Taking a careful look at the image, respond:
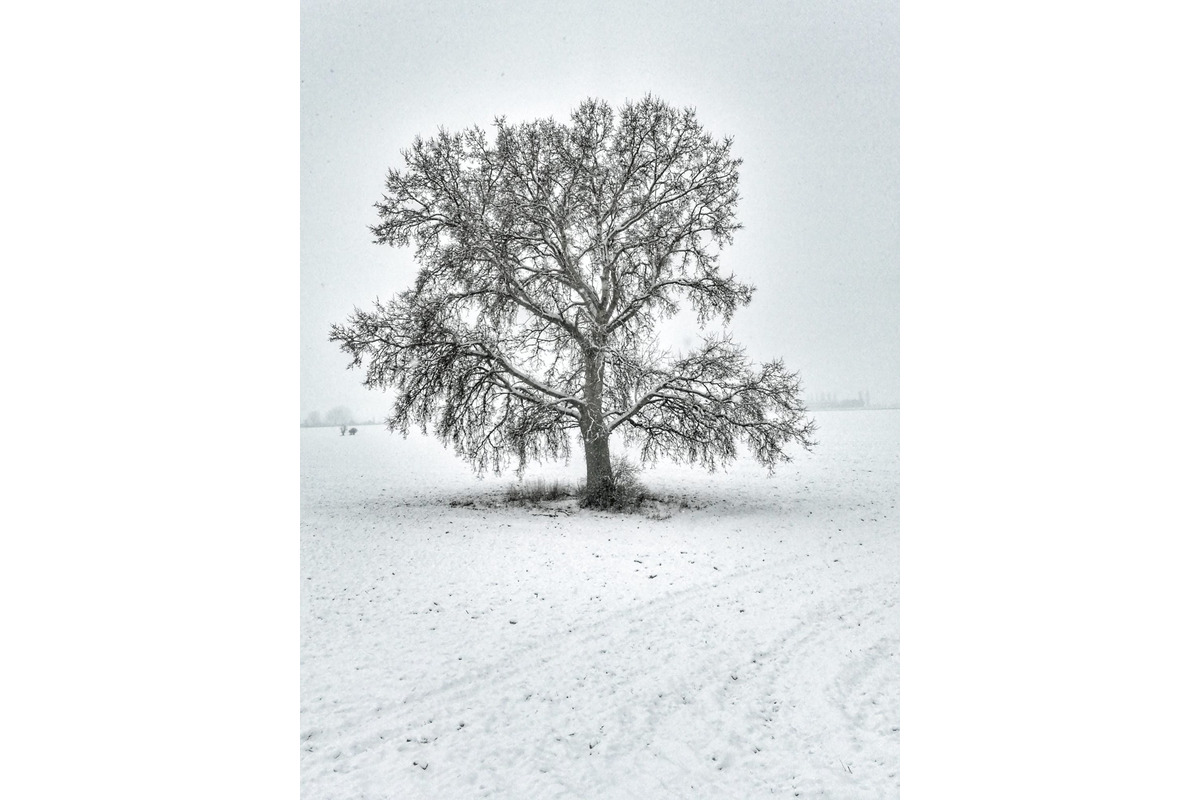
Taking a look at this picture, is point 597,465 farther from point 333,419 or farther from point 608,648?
point 608,648

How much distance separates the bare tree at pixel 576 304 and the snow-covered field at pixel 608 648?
89 centimetres

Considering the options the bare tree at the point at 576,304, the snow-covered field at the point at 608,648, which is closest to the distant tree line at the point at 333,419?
the snow-covered field at the point at 608,648

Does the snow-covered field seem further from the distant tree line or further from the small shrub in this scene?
the small shrub

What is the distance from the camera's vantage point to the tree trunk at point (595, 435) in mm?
6125

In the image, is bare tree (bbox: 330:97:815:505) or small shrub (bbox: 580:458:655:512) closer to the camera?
bare tree (bbox: 330:97:815:505)

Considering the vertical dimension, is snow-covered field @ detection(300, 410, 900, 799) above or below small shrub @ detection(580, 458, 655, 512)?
below

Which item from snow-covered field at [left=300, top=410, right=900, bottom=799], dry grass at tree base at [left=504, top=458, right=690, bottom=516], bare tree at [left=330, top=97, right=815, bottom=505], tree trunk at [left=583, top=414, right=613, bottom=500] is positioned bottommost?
snow-covered field at [left=300, top=410, right=900, bottom=799]

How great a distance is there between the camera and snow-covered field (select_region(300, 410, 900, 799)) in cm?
238

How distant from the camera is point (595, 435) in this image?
20.4 feet

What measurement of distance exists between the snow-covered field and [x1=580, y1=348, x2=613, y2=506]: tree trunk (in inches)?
29.3

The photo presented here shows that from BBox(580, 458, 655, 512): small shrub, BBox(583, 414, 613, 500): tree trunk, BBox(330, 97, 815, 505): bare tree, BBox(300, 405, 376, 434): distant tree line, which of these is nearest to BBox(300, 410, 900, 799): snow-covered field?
BBox(300, 405, 376, 434): distant tree line
